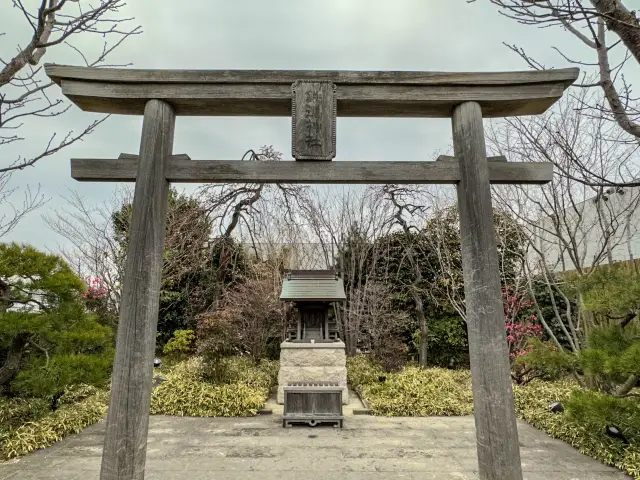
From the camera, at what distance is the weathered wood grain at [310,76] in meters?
2.60

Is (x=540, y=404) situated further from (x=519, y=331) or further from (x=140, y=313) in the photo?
(x=140, y=313)

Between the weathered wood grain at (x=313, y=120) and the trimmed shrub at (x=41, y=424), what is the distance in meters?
5.11

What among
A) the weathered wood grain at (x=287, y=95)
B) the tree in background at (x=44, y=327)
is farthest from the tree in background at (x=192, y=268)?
the weathered wood grain at (x=287, y=95)

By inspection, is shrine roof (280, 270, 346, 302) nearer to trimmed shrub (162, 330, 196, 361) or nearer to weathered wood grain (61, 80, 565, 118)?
trimmed shrub (162, 330, 196, 361)

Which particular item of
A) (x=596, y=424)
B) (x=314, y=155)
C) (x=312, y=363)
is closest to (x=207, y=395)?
(x=312, y=363)

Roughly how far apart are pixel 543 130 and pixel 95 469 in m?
→ 8.17

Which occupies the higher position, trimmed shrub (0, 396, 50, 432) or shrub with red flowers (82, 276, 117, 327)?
shrub with red flowers (82, 276, 117, 327)

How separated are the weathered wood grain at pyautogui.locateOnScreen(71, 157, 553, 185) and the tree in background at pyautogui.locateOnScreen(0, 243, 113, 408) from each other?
3.03 meters

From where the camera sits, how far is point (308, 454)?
4.33 meters

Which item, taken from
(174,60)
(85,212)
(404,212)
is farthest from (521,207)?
(85,212)

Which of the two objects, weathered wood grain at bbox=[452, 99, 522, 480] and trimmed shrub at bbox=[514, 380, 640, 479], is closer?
weathered wood grain at bbox=[452, 99, 522, 480]

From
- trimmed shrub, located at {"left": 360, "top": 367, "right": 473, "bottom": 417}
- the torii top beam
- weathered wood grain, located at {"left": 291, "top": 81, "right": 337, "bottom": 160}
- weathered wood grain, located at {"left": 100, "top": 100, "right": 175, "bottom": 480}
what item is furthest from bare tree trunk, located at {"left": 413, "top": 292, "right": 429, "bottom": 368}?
weathered wood grain, located at {"left": 100, "top": 100, "right": 175, "bottom": 480}

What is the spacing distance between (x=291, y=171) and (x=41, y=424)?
5.32 m

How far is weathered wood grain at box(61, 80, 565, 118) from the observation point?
2.63m
